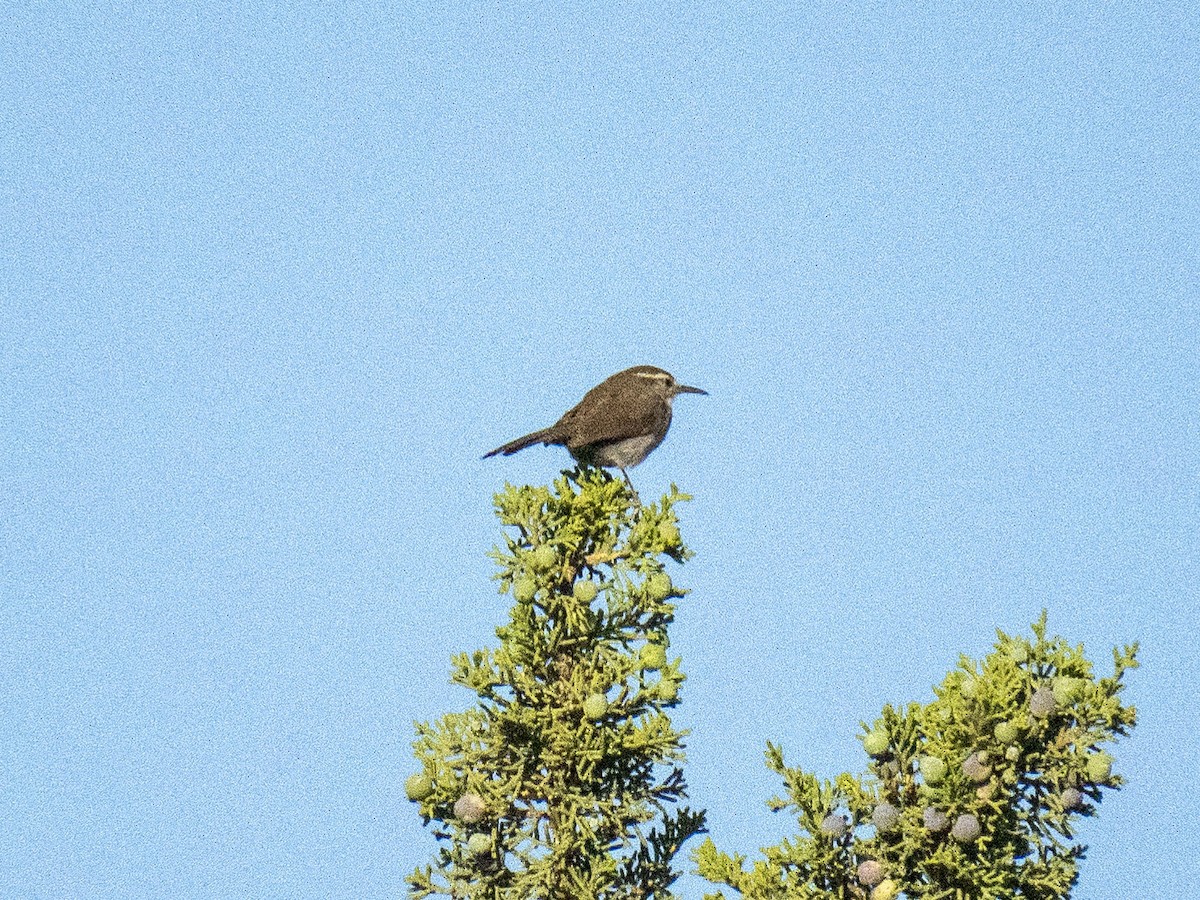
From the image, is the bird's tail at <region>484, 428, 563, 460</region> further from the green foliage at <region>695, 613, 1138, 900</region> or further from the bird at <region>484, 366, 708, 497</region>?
the green foliage at <region>695, 613, 1138, 900</region>

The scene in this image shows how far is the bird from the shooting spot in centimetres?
1123

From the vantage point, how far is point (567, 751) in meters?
8.27

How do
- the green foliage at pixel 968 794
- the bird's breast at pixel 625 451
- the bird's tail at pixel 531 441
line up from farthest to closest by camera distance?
the bird's breast at pixel 625 451 → the bird's tail at pixel 531 441 → the green foliage at pixel 968 794

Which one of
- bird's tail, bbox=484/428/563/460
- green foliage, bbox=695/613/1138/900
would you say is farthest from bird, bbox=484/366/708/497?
green foliage, bbox=695/613/1138/900

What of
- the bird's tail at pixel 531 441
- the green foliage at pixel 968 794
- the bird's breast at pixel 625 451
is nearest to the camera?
the green foliage at pixel 968 794

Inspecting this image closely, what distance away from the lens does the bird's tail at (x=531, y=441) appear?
11.1 m

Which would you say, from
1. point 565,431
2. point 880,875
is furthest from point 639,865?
point 565,431

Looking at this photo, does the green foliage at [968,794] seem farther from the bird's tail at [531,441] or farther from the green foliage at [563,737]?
the bird's tail at [531,441]

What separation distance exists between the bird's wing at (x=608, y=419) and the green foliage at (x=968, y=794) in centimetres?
367

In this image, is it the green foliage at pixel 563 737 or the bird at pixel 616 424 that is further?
the bird at pixel 616 424

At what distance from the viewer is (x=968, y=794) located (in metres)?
7.84

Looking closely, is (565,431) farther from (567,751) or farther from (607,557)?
(567,751)

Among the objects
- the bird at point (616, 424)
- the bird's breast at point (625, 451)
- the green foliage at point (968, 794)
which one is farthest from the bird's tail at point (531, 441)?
the green foliage at point (968, 794)

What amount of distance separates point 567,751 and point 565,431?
3.45 metres
